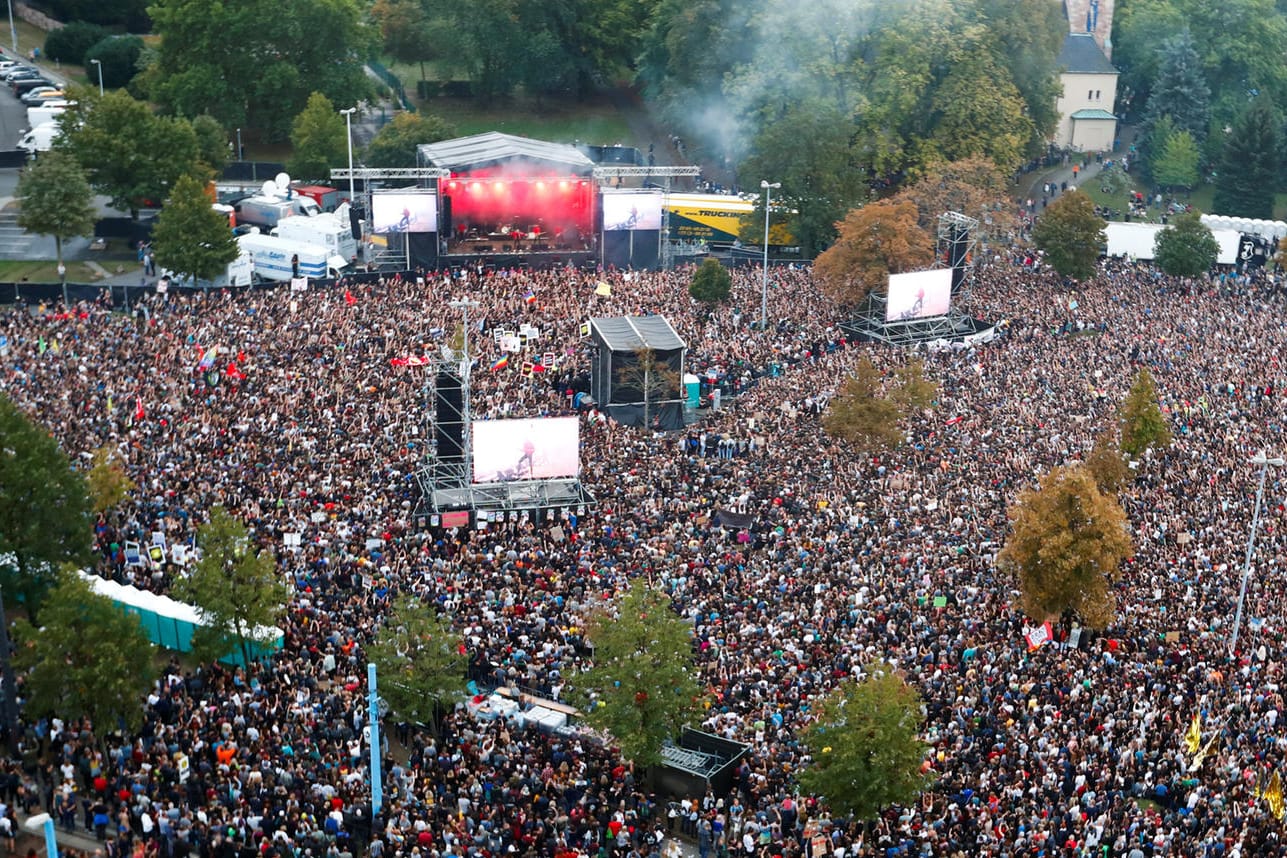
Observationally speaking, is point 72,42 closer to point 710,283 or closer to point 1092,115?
point 710,283

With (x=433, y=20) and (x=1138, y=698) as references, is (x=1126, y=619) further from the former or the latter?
(x=433, y=20)

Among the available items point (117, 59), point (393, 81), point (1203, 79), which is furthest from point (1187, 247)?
point (117, 59)

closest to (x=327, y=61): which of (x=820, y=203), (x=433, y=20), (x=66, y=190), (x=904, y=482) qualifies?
(x=433, y=20)

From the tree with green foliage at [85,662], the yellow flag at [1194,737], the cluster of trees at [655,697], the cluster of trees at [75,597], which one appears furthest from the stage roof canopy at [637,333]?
the yellow flag at [1194,737]

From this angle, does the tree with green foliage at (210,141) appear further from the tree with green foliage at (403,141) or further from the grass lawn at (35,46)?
the grass lawn at (35,46)

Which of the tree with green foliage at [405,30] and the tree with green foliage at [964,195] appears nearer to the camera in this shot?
the tree with green foliage at [964,195]

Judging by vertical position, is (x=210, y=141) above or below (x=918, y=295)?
above
